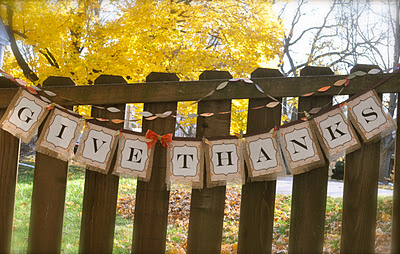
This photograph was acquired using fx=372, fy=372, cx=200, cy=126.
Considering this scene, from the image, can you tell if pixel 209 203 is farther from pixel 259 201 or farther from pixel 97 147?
pixel 97 147

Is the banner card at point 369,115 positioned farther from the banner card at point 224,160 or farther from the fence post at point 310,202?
the banner card at point 224,160

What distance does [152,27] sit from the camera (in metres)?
8.04


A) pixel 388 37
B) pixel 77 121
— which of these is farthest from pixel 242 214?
pixel 388 37

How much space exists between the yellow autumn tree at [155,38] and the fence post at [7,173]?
16.8 ft

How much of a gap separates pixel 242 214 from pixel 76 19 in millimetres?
7600

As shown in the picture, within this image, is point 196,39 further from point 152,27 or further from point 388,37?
point 388,37

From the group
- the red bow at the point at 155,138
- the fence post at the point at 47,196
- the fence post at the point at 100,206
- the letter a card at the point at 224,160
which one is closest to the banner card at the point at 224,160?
the letter a card at the point at 224,160

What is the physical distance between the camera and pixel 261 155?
2.02 metres

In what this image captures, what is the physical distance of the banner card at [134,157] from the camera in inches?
81.0

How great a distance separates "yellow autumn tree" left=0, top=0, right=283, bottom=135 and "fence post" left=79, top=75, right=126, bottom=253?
5.23 metres

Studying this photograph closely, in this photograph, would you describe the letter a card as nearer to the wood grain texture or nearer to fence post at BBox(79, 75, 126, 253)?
fence post at BBox(79, 75, 126, 253)

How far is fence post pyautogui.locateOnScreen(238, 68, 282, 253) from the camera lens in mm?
2076

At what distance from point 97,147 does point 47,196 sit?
44cm

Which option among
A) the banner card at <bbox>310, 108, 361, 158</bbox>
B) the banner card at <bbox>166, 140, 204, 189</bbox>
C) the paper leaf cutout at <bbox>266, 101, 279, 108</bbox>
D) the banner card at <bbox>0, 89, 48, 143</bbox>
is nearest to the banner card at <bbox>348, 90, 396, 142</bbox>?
the banner card at <bbox>310, 108, 361, 158</bbox>
